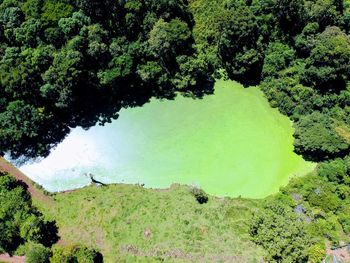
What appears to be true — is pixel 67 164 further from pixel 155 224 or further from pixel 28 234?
pixel 155 224

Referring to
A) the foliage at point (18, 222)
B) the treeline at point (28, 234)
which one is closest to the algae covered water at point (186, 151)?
the foliage at point (18, 222)

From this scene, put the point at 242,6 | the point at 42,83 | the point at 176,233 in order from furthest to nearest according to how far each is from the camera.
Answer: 1. the point at 242,6
2. the point at 42,83
3. the point at 176,233

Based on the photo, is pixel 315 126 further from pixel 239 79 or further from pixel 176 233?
pixel 176 233

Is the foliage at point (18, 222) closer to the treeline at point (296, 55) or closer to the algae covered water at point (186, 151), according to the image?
the algae covered water at point (186, 151)

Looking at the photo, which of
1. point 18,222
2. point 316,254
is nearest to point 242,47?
point 316,254

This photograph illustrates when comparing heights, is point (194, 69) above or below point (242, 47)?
below

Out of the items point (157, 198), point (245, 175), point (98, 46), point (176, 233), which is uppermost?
point (98, 46)

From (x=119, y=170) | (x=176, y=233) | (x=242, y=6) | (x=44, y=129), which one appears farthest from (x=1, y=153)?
(x=242, y=6)
